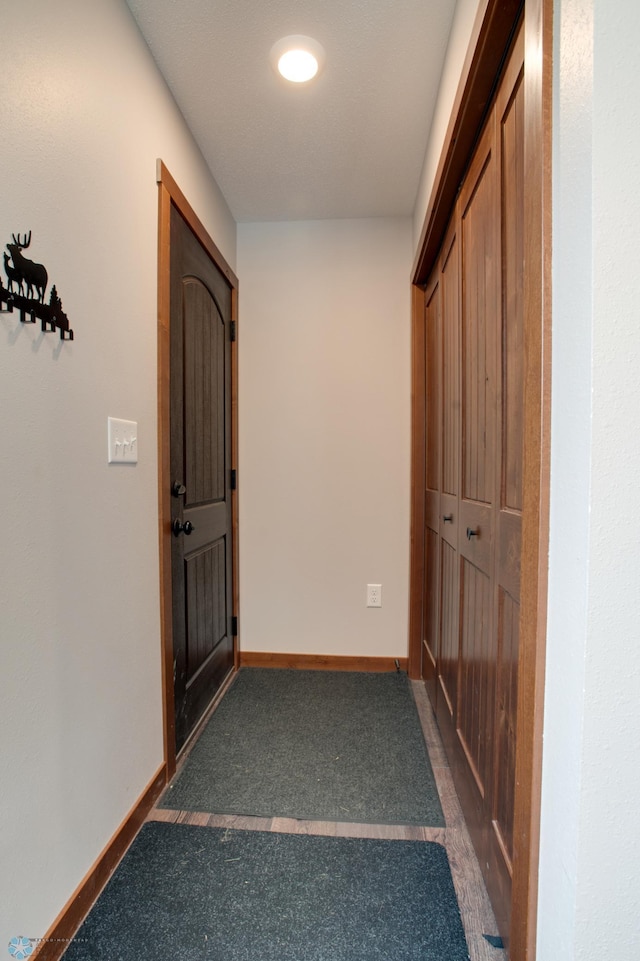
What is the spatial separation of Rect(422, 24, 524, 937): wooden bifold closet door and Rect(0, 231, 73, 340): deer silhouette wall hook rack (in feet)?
3.17

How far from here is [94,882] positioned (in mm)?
1116

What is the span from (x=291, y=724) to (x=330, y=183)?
2.37 m

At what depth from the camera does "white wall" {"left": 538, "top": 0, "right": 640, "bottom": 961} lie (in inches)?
21.4

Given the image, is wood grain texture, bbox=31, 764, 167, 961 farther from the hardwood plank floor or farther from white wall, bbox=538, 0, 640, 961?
white wall, bbox=538, 0, 640, 961

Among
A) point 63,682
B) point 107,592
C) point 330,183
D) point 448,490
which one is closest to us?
point 63,682

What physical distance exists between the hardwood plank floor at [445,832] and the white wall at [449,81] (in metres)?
1.97

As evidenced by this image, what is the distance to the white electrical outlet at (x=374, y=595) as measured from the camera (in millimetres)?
2476

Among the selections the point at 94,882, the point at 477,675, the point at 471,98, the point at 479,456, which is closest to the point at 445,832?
the point at 477,675

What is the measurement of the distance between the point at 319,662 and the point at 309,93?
8.05ft

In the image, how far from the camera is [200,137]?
1.85 m

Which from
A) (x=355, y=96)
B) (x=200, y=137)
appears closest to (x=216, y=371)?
(x=200, y=137)

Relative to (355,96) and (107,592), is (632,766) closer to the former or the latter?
(107,592)

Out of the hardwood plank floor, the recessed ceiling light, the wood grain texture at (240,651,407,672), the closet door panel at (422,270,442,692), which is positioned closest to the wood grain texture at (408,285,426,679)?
the closet door panel at (422,270,442,692)

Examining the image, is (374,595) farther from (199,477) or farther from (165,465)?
(165,465)
